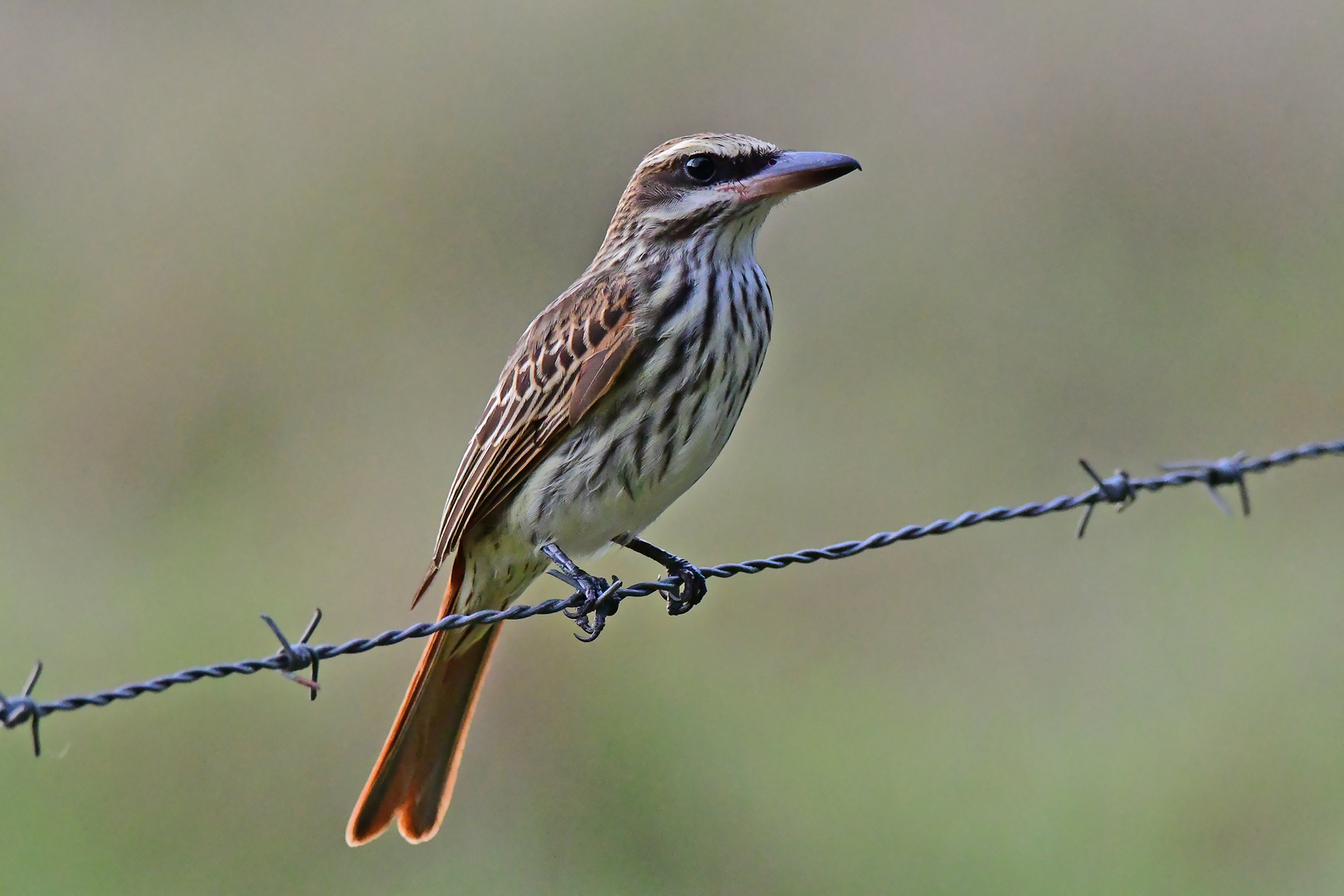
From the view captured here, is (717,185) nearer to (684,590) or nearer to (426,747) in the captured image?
(684,590)

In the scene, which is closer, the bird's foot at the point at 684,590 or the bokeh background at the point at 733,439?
the bird's foot at the point at 684,590

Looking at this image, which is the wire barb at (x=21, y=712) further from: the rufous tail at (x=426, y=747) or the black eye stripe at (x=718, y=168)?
the black eye stripe at (x=718, y=168)

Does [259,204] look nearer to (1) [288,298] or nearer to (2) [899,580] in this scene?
(1) [288,298]

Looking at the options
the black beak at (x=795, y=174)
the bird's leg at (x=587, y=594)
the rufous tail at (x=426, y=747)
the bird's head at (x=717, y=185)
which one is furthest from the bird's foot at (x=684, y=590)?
the black beak at (x=795, y=174)

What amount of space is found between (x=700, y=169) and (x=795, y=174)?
35 cm

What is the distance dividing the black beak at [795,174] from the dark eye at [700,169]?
127mm

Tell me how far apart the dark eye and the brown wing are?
42cm

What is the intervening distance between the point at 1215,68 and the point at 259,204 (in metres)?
6.30

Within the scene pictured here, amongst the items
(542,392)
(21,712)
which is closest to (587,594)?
(542,392)

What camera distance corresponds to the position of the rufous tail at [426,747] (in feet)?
17.0

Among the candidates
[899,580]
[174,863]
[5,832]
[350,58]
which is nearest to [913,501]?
[899,580]

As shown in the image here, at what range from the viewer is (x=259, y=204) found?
11008 millimetres

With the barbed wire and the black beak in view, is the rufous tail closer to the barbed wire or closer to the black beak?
the barbed wire

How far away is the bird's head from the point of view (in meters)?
5.17
